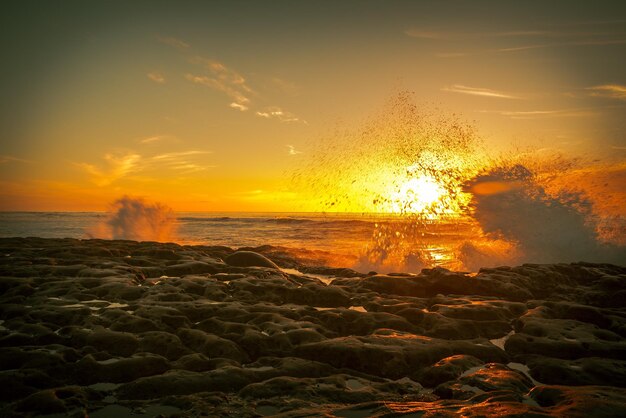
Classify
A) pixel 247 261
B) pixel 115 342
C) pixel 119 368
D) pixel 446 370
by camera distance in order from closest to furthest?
pixel 119 368, pixel 446 370, pixel 115 342, pixel 247 261

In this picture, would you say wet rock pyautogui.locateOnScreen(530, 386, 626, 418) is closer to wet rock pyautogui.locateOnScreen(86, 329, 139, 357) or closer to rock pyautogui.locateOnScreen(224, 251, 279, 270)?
wet rock pyautogui.locateOnScreen(86, 329, 139, 357)

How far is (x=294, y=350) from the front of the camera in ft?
28.3

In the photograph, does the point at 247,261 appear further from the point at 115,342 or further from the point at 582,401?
the point at 582,401

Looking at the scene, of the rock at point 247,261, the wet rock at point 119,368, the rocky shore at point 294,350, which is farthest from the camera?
the rock at point 247,261

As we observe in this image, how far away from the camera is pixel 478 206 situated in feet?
96.5

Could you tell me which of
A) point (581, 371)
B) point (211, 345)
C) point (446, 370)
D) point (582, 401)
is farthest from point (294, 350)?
point (581, 371)

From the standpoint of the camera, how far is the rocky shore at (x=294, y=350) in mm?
6114

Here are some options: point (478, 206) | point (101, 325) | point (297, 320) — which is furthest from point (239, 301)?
point (478, 206)

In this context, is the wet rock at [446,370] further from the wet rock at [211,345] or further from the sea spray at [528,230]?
the sea spray at [528,230]

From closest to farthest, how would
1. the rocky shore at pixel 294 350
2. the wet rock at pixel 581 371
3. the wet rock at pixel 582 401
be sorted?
the wet rock at pixel 582 401
the rocky shore at pixel 294 350
the wet rock at pixel 581 371

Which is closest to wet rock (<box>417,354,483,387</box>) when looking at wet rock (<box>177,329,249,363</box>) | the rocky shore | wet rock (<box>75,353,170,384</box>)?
the rocky shore

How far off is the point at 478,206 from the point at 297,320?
2252 centimetres

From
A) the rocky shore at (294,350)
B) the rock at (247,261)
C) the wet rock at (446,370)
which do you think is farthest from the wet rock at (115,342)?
the rock at (247,261)

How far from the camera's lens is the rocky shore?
611 centimetres
